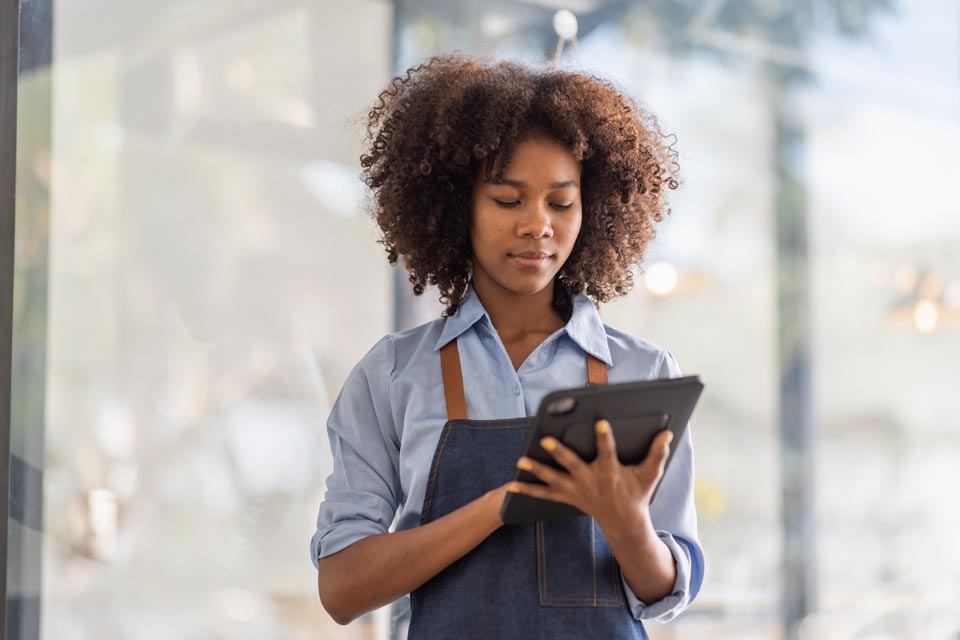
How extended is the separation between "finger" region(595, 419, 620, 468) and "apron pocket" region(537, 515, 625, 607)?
208mm

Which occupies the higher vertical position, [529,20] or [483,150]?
[529,20]

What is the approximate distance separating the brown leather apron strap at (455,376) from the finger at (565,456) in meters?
0.26

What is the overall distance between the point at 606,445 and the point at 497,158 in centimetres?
45

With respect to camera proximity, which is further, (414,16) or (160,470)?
(414,16)

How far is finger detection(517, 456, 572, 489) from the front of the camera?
45.8 inches

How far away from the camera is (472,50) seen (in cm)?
285

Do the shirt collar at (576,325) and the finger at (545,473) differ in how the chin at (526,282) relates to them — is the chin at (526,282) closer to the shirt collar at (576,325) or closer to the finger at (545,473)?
the shirt collar at (576,325)

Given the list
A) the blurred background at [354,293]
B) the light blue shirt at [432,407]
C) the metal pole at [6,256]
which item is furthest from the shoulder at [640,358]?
the metal pole at [6,256]

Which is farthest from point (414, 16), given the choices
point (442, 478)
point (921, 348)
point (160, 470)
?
point (921, 348)

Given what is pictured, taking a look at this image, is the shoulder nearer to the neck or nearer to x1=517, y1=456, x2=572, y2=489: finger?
the neck

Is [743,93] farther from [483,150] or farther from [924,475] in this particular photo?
[483,150]

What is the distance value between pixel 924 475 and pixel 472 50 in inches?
82.9

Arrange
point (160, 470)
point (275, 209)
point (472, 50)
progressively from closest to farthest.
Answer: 1. point (160, 470)
2. point (275, 209)
3. point (472, 50)

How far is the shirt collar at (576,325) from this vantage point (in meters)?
1.45
